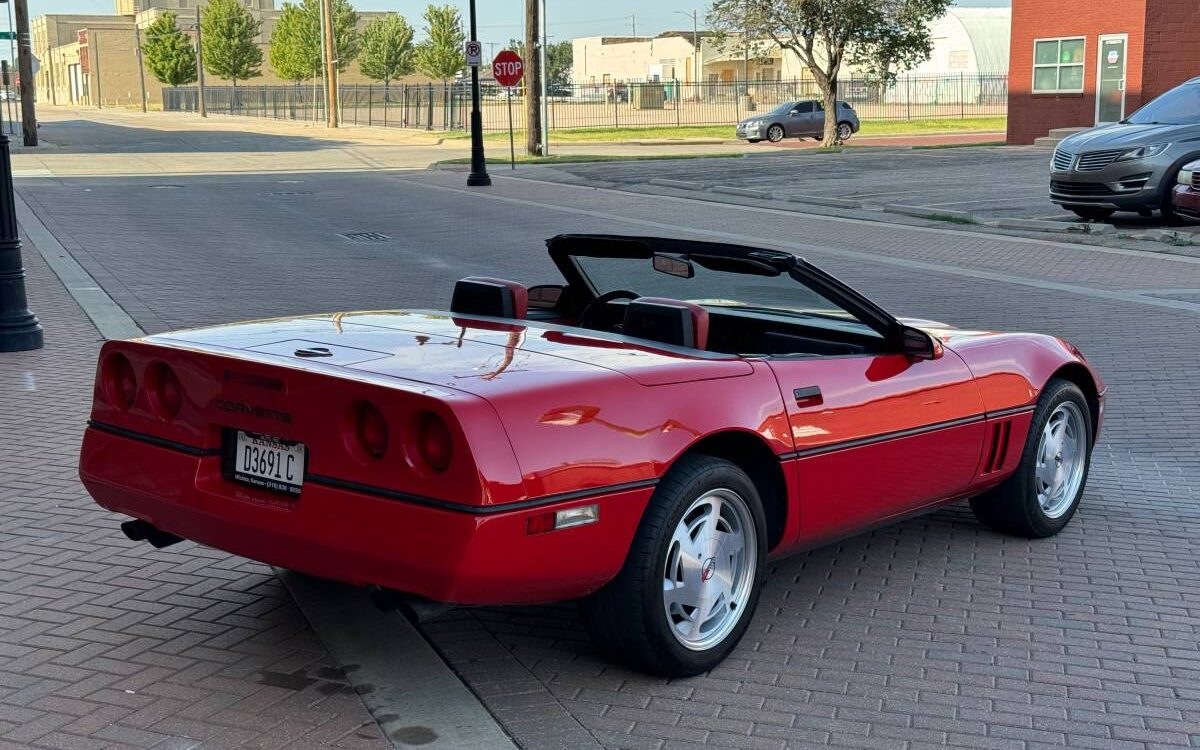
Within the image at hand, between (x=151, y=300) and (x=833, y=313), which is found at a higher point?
(x=833, y=313)

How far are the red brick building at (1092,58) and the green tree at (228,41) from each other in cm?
7117

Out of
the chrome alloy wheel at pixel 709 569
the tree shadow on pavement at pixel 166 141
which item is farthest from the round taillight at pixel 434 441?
the tree shadow on pavement at pixel 166 141

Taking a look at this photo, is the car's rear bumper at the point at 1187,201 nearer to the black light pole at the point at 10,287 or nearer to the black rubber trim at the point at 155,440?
the black light pole at the point at 10,287

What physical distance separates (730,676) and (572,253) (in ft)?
5.76

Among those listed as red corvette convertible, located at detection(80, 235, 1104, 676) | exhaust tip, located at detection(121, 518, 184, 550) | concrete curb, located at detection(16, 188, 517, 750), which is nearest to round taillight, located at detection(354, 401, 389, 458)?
red corvette convertible, located at detection(80, 235, 1104, 676)

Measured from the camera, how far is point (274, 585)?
4.93 meters

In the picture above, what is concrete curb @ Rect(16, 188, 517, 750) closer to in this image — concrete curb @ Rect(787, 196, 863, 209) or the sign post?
concrete curb @ Rect(787, 196, 863, 209)

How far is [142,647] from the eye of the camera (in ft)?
14.1

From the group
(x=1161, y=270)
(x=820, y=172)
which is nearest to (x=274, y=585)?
(x=1161, y=270)

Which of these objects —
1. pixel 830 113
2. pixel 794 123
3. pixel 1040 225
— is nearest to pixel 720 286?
pixel 1040 225

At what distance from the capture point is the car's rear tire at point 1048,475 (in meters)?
5.43

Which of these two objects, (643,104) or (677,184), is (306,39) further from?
(677,184)

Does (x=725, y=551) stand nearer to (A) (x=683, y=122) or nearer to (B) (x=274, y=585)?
(B) (x=274, y=585)

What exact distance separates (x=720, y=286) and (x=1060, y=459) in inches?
70.1
